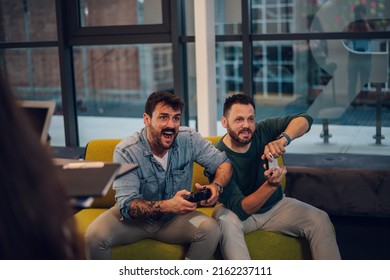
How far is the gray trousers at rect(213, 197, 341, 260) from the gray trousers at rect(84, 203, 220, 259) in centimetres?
7

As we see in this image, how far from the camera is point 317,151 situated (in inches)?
163

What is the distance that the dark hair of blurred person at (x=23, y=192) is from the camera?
0.74 m

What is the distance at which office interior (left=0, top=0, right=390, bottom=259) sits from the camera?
3.93 metres

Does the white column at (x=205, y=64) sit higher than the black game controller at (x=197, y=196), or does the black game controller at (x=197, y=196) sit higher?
the white column at (x=205, y=64)

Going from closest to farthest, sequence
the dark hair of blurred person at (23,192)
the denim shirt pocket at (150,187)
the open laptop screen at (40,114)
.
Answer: the dark hair of blurred person at (23,192) < the open laptop screen at (40,114) < the denim shirt pocket at (150,187)

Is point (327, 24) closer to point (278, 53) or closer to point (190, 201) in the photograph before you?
point (278, 53)

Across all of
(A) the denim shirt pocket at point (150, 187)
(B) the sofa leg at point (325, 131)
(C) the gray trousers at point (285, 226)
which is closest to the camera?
(C) the gray trousers at point (285, 226)

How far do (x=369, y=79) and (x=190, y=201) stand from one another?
1742mm

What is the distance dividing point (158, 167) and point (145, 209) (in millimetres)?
227

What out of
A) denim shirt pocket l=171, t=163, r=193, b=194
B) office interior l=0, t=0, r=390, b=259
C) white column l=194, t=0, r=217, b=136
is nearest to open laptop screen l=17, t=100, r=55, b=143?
denim shirt pocket l=171, t=163, r=193, b=194

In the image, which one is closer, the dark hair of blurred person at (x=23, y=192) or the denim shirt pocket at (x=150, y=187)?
the dark hair of blurred person at (x=23, y=192)

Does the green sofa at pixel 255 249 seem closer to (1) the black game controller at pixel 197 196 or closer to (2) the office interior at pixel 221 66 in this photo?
(1) the black game controller at pixel 197 196

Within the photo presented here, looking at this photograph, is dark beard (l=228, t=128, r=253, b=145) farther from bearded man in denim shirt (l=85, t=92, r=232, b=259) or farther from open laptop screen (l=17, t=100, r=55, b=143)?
open laptop screen (l=17, t=100, r=55, b=143)

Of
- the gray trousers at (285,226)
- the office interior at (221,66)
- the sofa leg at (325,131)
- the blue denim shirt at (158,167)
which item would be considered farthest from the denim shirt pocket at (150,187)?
the sofa leg at (325,131)
